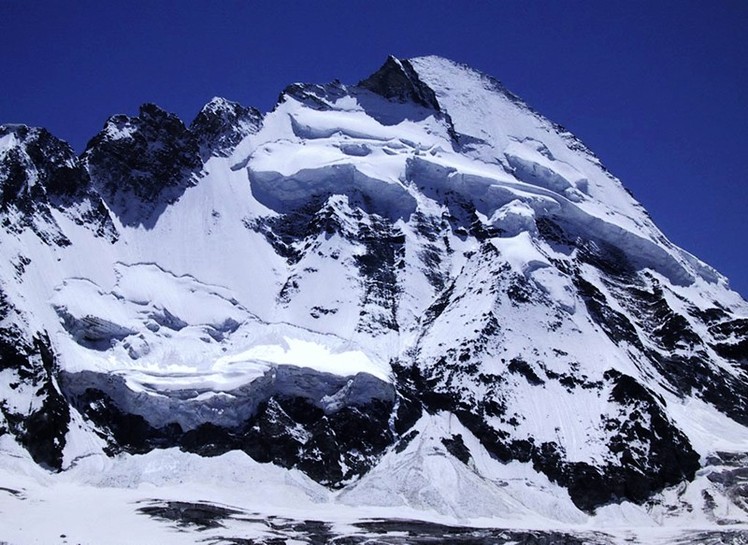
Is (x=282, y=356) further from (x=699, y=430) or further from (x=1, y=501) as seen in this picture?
(x=699, y=430)

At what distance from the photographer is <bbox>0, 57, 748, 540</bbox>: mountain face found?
11475 cm

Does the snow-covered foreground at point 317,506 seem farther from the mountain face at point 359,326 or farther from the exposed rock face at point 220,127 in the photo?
the exposed rock face at point 220,127

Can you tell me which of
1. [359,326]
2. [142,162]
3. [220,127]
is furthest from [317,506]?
[220,127]

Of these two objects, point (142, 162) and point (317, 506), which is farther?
point (142, 162)

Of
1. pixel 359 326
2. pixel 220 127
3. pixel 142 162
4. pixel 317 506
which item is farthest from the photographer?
pixel 220 127

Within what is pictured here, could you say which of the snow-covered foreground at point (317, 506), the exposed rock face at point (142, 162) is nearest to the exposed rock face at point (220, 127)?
the exposed rock face at point (142, 162)

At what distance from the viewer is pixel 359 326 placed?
139 metres

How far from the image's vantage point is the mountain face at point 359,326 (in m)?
115

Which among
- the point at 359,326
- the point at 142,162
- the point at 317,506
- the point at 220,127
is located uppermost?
the point at 220,127

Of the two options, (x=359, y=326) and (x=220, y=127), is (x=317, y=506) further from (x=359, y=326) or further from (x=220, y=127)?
(x=220, y=127)

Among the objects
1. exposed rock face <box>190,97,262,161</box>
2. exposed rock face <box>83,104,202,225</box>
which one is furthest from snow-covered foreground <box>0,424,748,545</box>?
exposed rock face <box>190,97,262,161</box>

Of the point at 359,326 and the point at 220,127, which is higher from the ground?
the point at 220,127

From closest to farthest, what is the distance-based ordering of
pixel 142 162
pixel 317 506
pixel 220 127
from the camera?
pixel 317 506, pixel 142 162, pixel 220 127

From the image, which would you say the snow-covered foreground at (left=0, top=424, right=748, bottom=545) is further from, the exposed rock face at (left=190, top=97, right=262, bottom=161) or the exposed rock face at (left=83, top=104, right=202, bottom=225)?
the exposed rock face at (left=190, top=97, right=262, bottom=161)
